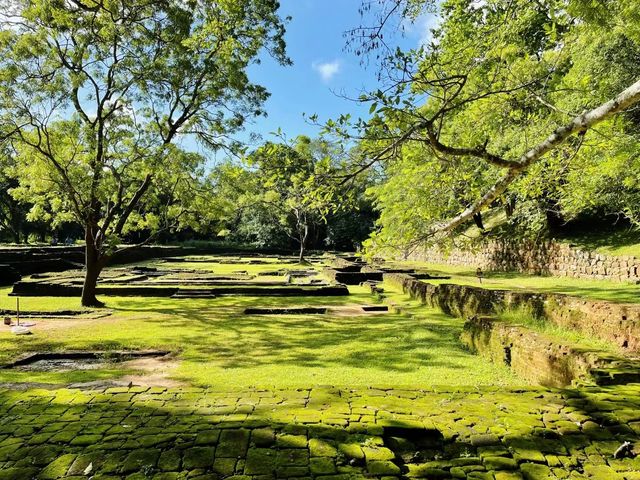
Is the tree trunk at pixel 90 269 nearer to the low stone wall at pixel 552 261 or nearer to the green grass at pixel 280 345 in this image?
the green grass at pixel 280 345

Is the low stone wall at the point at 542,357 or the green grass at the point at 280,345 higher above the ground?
the low stone wall at the point at 542,357

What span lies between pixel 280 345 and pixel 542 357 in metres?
4.55

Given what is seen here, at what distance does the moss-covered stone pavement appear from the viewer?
2820 mm

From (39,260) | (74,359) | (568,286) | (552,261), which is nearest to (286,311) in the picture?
(74,359)

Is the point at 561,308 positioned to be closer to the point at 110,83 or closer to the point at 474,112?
the point at 474,112

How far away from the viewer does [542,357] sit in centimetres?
580

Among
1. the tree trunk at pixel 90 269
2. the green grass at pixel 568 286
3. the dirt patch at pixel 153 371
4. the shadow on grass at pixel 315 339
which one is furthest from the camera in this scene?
the tree trunk at pixel 90 269

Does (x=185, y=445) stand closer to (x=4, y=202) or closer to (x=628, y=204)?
(x=628, y=204)

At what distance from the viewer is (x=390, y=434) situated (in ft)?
10.8

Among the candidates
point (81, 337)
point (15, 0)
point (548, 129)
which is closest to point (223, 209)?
point (81, 337)

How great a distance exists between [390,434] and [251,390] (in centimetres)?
143

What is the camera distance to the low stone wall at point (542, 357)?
4750 mm

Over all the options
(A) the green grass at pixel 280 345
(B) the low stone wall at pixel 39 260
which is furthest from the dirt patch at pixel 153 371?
(B) the low stone wall at pixel 39 260

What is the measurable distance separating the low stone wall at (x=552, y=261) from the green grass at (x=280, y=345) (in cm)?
437
